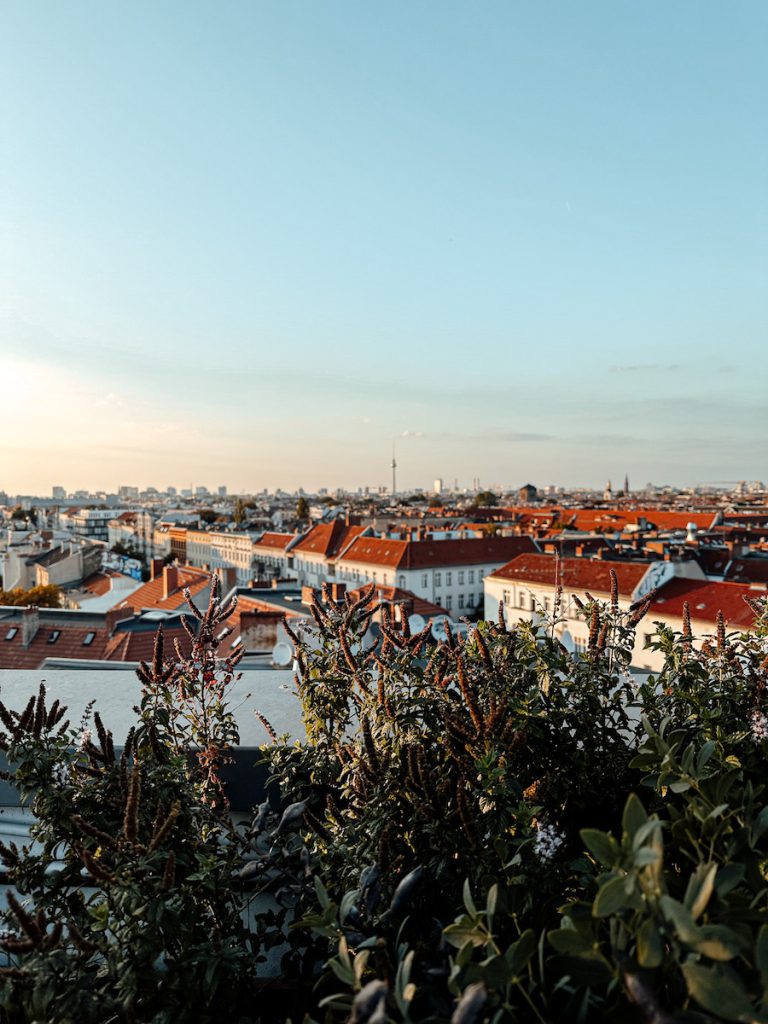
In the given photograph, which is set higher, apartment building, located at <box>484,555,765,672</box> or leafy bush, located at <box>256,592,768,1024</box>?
leafy bush, located at <box>256,592,768,1024</box>

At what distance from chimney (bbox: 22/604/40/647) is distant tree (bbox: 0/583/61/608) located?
71.0 ft

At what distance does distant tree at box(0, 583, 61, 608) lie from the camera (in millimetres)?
39031

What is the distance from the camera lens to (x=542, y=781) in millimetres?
2109

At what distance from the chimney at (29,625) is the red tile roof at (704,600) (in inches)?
775

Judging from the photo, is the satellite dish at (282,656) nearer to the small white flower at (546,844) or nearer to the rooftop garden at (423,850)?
the rooftop garden at (423,850)

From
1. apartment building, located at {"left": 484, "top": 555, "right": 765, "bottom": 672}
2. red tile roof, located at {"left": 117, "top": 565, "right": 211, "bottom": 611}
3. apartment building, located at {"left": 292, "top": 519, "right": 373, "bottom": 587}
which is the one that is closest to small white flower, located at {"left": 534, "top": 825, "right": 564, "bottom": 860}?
apartment building, located at {"left": 484, "top": 555, "right": 765, "bottom": 672}

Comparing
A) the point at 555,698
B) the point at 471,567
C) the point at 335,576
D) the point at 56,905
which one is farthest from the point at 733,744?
the point at 335,576

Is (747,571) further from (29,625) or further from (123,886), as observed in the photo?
(123,886)

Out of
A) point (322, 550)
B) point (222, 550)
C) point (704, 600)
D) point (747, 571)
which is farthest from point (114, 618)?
point (222, 550)

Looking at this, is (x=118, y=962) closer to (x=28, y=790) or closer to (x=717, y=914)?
(x=28, y=790)

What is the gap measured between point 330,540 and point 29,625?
41.0 m

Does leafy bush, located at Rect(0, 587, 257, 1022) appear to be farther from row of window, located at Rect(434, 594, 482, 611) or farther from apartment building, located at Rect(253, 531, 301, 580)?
apartment building, located at Rect(253, 531, 301, 580)

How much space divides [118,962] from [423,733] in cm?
107

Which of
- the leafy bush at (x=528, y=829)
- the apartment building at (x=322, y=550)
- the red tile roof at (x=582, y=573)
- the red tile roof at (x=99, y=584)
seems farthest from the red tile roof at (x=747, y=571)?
the leafy bush at (x=528, y=829)
